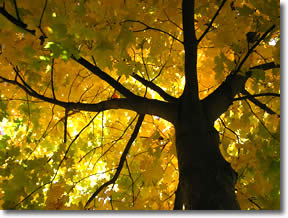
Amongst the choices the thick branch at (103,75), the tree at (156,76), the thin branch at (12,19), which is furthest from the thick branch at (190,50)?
the thin branch at (12,19)

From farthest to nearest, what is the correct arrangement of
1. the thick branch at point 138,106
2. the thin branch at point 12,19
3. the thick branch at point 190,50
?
the thick branch at point 138,106, the thick branch at point 190,50, the thin branch at point 12,19

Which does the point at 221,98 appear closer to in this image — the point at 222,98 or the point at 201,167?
the point at 222,98

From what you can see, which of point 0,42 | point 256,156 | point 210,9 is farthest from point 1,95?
point 256,156

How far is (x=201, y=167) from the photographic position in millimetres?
1183

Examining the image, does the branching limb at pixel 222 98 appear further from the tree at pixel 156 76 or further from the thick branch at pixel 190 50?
the thick branch at pixel 190 50

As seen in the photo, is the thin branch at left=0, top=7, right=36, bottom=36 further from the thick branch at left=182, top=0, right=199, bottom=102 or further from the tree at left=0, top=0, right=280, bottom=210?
the thick branch at left=182, top=0, right=199, bottom=102

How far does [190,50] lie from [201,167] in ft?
2.04

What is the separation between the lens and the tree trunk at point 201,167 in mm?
1107

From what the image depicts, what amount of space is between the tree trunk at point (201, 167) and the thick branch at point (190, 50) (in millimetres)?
87

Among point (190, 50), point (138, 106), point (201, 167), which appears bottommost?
point (201, 167)

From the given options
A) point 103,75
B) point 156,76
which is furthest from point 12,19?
point 156,76

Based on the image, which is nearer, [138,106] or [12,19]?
[12,19]

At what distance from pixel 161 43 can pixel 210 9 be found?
1.15 feet

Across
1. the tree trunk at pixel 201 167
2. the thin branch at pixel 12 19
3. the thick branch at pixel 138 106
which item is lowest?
the tree trunk at pixel 201 167
